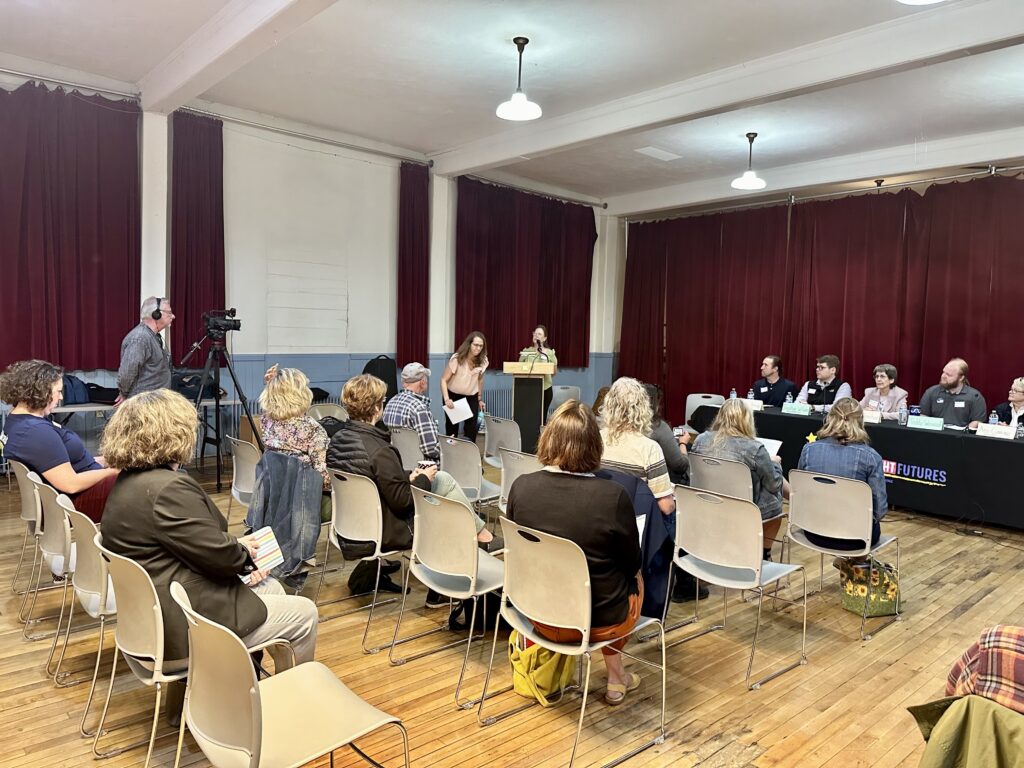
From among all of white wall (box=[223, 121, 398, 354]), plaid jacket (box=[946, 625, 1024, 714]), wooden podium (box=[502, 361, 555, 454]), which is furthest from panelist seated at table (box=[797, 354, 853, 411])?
plaid jacket (box=[946, 625, 1024, 714])

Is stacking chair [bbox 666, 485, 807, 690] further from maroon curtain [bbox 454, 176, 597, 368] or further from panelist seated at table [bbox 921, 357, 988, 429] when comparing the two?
maroon curtain [bbox 454, 176, 597, 368]

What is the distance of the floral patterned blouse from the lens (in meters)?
3.20

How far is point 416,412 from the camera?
13.4 ft

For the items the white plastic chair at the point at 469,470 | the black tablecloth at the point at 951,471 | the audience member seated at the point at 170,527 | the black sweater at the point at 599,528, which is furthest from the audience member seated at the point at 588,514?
the black tablecloth at the point at 951,471


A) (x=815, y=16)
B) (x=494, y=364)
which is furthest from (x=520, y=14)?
(x=494, y=364)

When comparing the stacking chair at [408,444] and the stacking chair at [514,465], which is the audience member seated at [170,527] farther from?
the stacking chair at [408,444]

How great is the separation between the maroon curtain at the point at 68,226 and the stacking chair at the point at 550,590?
16.5 feet

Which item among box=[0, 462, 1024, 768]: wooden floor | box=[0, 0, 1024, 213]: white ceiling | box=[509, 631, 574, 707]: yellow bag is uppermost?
box=[0, 0, 1024, 213]: white ceiling

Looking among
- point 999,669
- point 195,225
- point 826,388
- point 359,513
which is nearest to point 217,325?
point 195,225

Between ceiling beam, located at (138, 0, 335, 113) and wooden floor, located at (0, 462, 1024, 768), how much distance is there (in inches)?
135

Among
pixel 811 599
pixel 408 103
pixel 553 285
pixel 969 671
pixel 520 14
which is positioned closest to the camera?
pixel 969 671

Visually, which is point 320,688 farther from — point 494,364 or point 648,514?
point 494,364

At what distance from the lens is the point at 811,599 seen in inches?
150

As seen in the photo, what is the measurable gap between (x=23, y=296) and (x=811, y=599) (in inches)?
243
